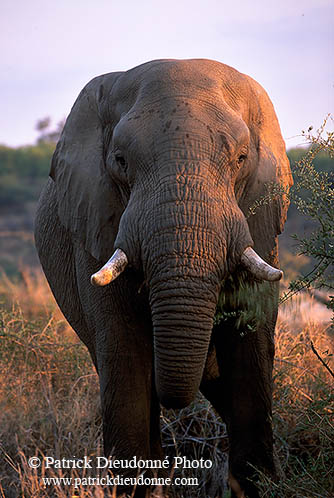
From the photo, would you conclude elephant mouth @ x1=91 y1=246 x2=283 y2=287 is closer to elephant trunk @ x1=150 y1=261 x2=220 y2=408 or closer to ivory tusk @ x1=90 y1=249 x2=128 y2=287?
ivory tusk @ x1=90 y1=249 x2=128 y2=287

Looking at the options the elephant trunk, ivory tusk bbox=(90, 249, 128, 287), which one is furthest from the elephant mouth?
the elephant trunk

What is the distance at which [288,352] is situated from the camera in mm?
6117

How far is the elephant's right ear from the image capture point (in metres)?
4.22

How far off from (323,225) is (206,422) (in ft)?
7.70

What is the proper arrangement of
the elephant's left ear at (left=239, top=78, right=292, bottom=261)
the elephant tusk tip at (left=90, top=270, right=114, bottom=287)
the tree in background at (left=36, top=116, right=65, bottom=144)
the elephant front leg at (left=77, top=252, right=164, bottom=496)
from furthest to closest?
the tree in background at (left=36, top=116, right=65, bottom=144), the elephant front leg at (left=77, top=252, right=164, bottom=496), the elephant's left ear at (left=239, top=78, right=292, bottom=261), the elephant tusk tip at (left=90, top=270, right=114, bottom=287)

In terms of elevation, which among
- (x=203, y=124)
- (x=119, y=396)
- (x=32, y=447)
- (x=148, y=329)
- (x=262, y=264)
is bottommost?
(x=32, y=447)

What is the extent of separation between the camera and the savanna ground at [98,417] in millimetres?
4387

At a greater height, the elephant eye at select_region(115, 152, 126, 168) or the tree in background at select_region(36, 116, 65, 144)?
the elephant eye at select_region(115, 152, 126, 168)

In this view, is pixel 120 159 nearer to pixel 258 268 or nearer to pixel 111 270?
pixel 111 270

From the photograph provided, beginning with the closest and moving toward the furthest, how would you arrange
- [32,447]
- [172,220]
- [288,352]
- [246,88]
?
1. [172,220]
2. [246,88]
3. [32,447]
4. [288,352]

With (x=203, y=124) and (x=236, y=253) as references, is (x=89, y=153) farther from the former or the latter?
(x=236, y=253)

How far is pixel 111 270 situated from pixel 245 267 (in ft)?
2.11

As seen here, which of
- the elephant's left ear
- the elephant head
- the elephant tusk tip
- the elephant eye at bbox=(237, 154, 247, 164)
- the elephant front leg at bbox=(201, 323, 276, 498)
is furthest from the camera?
the elephant front leg at bbox=(201, 323, 276, 498)

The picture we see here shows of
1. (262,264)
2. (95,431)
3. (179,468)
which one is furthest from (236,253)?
(95,431)
